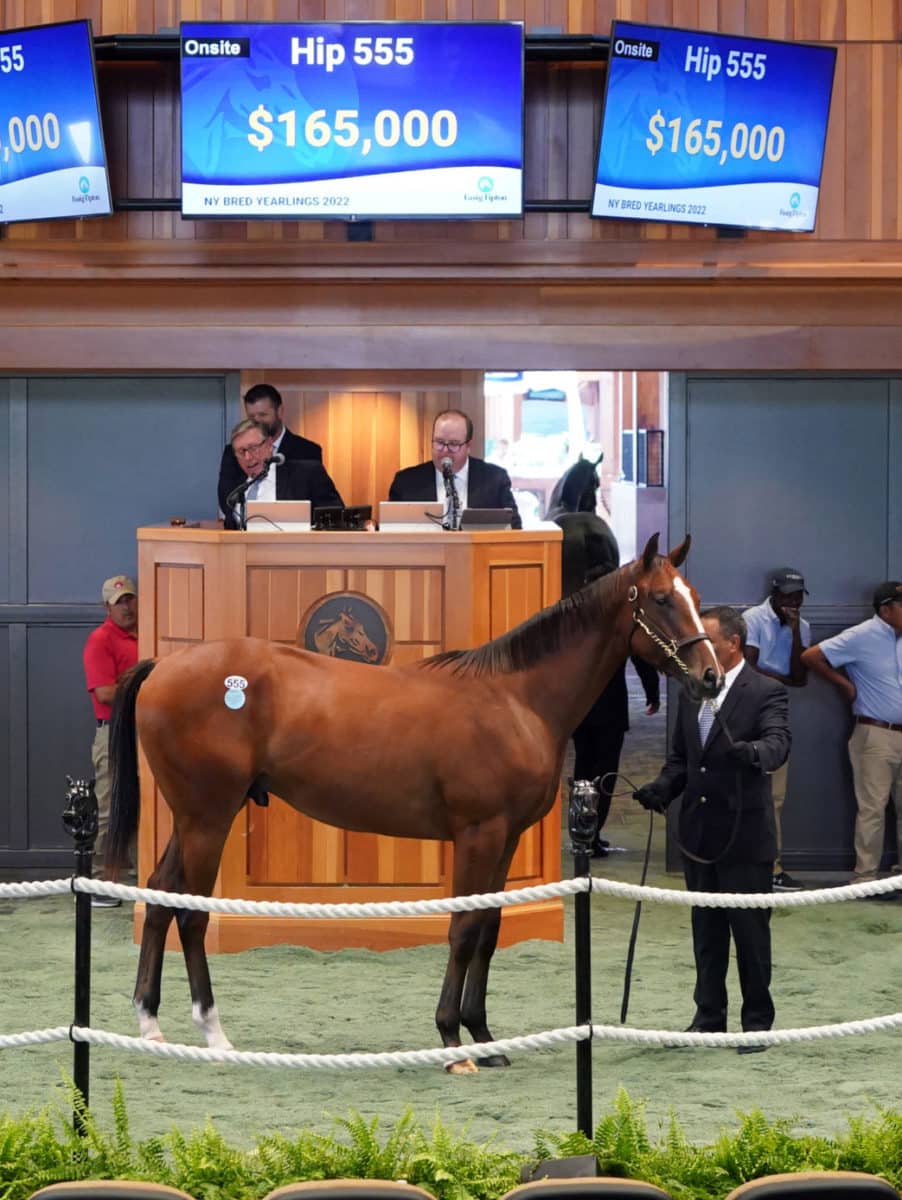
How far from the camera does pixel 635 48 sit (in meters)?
8.66

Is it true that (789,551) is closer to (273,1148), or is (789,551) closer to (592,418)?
(273,1148)

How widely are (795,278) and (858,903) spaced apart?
3238mm

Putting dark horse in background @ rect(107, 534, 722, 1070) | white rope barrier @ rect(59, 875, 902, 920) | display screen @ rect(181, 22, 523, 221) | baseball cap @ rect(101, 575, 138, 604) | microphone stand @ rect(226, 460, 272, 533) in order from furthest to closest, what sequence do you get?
baseball cap @ rect(101, 575, 138, 604) → display screen @ rect(181, 22, 523, 221) → microphone stand @ rect(226, 460, 272, 533) → dark horse in background @ rect(107, 534, 722, 1070) → white rope barrier @ rect(59, 875, 902, 920)

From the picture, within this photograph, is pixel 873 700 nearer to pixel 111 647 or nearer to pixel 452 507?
pixel 452 507

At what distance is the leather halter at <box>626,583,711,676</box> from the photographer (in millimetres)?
6410

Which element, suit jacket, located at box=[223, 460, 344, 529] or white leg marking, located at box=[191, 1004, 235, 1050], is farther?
suit jacket, located at box=[223, 460, 344, 529]

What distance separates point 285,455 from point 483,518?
1554mm

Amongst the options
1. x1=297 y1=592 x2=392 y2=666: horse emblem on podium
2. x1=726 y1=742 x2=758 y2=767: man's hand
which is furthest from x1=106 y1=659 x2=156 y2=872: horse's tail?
x1=726 y1=742 x2=758 y2=767: man's hand

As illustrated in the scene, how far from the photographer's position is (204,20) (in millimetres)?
9094

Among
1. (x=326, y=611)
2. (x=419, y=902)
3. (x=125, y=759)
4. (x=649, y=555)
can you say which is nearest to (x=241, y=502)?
(x=326, y=611)

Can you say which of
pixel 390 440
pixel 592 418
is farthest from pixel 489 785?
pixel 592 418

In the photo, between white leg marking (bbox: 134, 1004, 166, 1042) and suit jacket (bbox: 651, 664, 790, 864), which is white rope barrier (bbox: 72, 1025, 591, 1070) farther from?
suit jacket (bbox: 651, 664, 790, 864)

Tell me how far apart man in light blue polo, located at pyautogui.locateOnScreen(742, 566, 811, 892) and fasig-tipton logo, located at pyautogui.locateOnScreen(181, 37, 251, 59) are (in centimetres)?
383

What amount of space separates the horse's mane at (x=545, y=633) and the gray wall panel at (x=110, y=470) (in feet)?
11.5
